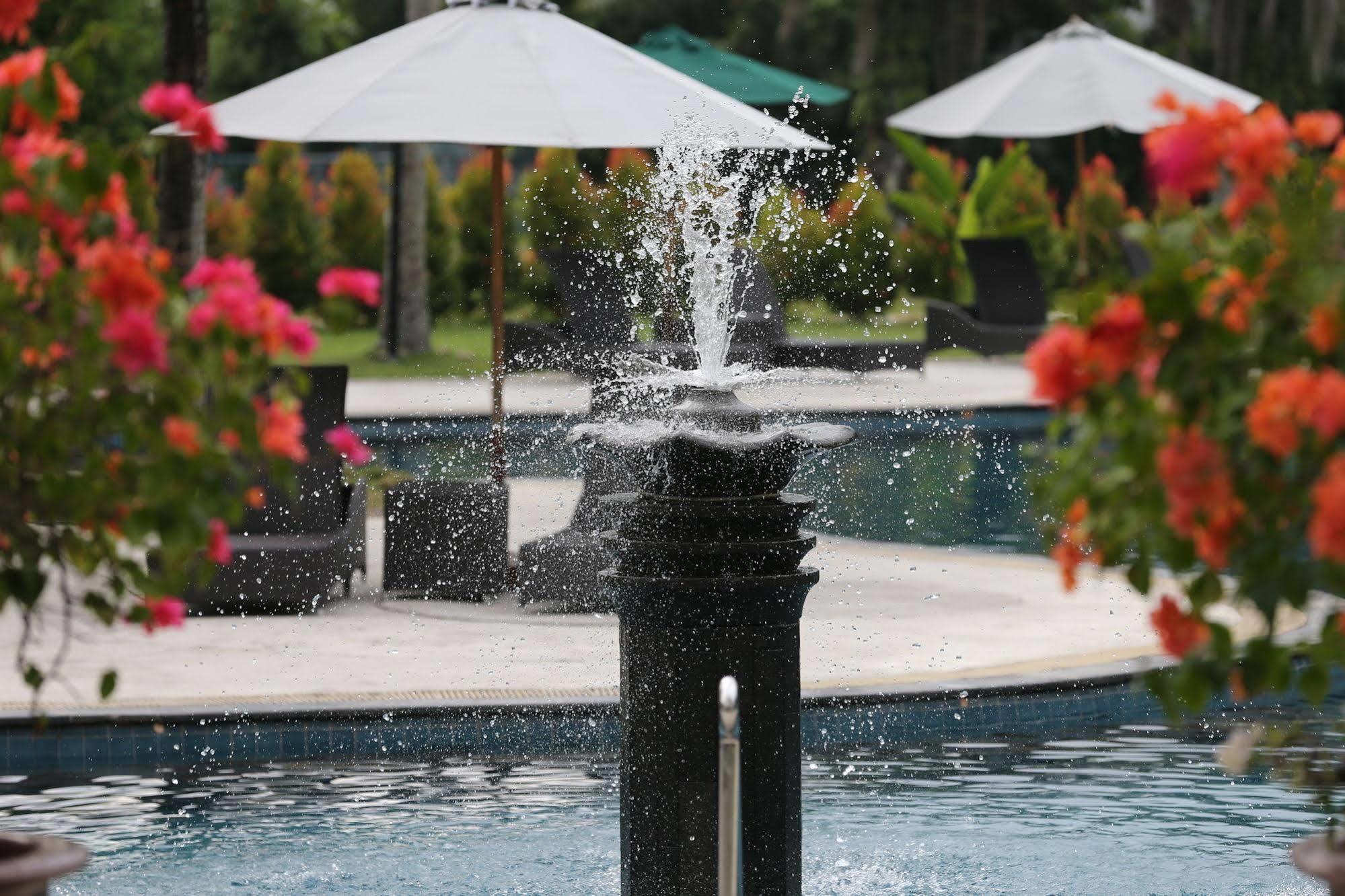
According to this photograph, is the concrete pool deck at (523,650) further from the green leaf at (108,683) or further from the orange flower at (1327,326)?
the orange flower at (1327,326)

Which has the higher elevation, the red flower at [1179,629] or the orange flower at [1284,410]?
the orange flower at [1284,410]

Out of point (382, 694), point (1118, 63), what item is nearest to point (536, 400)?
point (1118, 63)

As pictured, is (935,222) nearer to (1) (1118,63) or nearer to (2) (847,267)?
(2) (847,267)

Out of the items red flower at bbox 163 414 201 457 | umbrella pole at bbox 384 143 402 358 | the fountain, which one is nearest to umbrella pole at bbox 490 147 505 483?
the fountain

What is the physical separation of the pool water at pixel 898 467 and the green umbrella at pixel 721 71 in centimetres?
958

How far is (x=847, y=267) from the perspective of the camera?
2959 centimetres

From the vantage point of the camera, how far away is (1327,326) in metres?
2.60

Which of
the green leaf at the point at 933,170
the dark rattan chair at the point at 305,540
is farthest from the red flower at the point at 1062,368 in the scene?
the green leaf at the point at 933,170

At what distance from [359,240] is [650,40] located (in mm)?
4408

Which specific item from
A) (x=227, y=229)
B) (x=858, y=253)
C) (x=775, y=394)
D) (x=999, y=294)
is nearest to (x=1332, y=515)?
(x=775, y=394)

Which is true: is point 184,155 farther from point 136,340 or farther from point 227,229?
point 227,229

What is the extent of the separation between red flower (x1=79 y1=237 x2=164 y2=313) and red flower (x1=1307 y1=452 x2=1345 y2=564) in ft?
4.66

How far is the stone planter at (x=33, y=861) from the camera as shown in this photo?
3.15 m

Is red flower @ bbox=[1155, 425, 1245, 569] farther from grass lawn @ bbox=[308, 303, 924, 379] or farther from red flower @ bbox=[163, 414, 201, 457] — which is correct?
grass lawn @ bbox=[308, 303, 924, 379]
